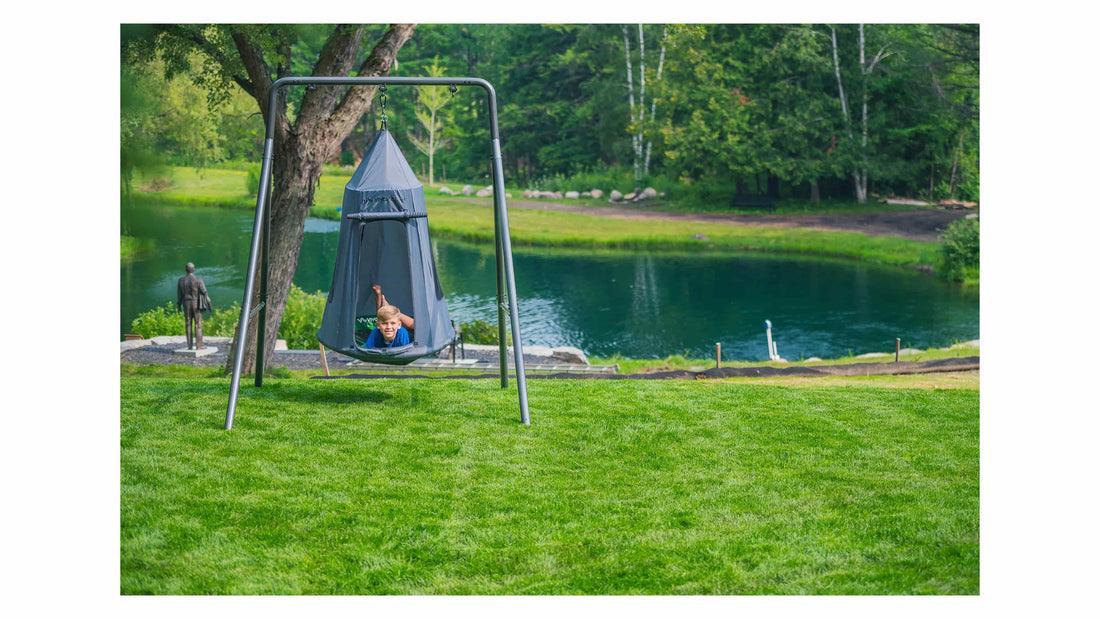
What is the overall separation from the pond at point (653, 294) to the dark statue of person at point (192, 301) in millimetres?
975

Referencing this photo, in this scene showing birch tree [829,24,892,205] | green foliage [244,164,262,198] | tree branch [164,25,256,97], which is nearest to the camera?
tree branch [164,25,256,97]

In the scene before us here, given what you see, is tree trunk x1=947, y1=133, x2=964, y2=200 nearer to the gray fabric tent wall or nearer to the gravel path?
the gravel path

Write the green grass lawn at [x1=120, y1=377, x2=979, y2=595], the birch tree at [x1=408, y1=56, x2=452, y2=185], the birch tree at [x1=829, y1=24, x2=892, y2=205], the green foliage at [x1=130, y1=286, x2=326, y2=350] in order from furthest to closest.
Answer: the birch tree at [x1=408, y1=56, x2=452, y2=185]
the birch tree at [x1=829, y1=24, x2=892, y2=205]
the green foliage at [x1=130, y1=286, x2=326, y2=350]
the green grass lawn at [x1=120, y1=377, x2=979, y2=595]

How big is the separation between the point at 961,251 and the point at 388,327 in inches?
299

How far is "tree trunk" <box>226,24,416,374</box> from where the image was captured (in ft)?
21.0

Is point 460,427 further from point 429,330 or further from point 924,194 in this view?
→ point 924,194

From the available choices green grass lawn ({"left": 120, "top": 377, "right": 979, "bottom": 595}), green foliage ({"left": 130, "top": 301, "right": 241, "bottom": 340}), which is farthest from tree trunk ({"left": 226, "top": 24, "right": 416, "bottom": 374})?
green foliage ({"left": 130, "top": 301, "right": 241, "bottom": 340})

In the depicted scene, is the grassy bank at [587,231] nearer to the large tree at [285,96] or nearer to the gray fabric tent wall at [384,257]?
the large tree at [285,96]

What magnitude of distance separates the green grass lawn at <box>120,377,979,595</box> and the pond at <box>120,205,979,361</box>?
15.1 ft

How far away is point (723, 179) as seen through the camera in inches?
494

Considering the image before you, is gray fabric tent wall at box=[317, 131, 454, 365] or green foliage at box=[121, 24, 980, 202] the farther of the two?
green foliage at box=[121, 24, 980, 202]

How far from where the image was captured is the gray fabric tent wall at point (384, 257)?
15.3ft

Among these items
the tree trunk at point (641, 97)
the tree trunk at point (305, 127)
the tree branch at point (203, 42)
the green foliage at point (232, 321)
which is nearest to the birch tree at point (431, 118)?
the tree trunk at point (641, 97)
